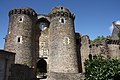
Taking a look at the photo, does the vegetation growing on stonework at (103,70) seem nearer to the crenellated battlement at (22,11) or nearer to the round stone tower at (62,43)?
the round stone tower at (62,43)

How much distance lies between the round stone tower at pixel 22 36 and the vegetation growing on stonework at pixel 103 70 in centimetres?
990

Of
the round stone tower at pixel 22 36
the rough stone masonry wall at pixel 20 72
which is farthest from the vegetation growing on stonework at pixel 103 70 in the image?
the round stone tower at pixel 22 36

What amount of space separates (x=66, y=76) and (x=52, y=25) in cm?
1045

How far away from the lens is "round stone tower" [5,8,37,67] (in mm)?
24453

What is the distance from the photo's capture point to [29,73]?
21703mm

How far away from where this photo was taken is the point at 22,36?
2523cm

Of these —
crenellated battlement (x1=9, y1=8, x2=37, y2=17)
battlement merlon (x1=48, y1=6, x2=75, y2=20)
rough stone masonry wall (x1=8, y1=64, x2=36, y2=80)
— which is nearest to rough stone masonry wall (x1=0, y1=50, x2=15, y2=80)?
rough stone masonry wall (x1=8, y1=64, x2=36, y2=80)

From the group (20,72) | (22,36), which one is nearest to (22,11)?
(22,36)

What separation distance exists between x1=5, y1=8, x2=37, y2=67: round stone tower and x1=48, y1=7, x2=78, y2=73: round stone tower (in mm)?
3032

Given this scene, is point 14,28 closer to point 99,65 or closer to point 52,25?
point 52,25

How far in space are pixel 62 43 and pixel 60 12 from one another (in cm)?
537

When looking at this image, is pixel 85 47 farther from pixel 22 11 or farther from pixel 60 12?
pixel 22 11

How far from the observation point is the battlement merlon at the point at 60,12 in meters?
27.6

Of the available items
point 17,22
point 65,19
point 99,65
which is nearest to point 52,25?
point 65,19
